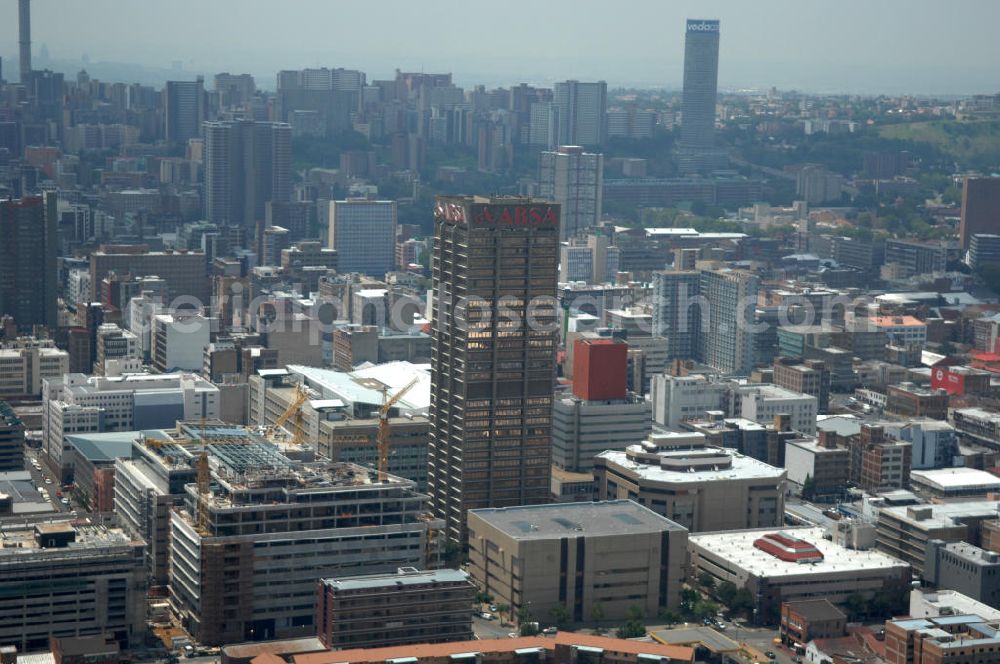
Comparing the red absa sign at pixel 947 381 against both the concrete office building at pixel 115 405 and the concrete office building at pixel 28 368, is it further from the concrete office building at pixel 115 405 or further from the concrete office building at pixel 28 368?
the concrete office building at pixel 28 368

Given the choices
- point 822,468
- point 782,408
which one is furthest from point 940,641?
point 782,408

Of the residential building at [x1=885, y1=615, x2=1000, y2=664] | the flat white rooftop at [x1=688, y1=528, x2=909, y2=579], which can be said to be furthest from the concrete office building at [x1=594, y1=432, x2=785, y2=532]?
the residential building at [x1=885, y1=615, x2=1000, y2=664]

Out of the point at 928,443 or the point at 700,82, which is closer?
the point at 928,443

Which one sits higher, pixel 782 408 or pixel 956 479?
pixel 782 408

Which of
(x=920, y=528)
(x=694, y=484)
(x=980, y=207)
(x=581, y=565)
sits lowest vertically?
(x=581, y=565)

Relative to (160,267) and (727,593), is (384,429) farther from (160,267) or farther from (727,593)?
(160,267)

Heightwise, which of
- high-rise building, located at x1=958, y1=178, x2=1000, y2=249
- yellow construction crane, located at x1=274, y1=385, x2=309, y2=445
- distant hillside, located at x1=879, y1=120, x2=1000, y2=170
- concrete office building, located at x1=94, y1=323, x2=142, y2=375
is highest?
distant hillside, located at x1=879, y1=120, x2=1000, y2=170

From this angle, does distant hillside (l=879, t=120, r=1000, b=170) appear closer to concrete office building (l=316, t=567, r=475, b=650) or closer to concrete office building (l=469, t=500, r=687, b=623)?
concrete office building (l=469, t=500, r=687, b=623)

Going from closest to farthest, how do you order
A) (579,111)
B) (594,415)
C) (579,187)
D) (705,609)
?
(705,609) → (594,415) → (579,187) → (579,111)
